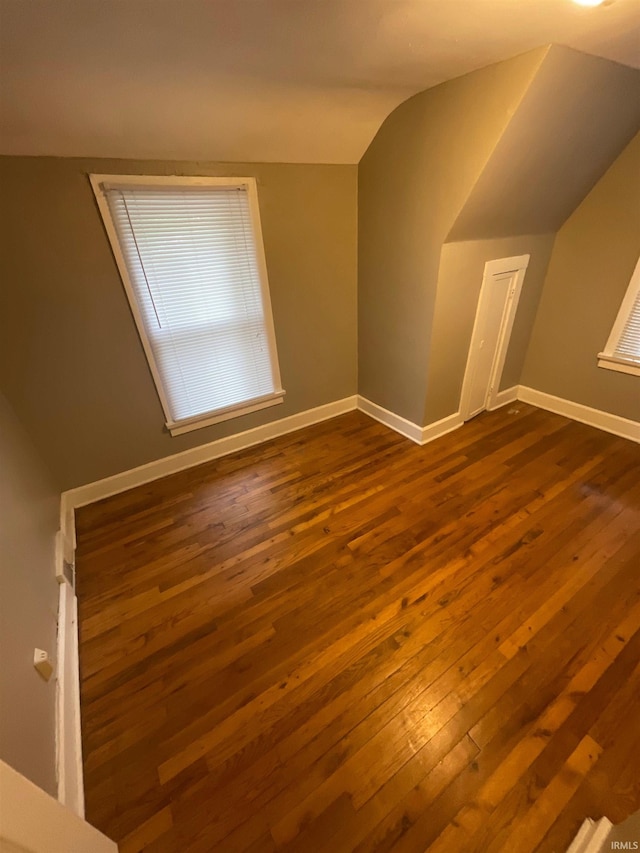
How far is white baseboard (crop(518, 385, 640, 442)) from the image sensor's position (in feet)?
Result: 8.57

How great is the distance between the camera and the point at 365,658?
4.74 ft

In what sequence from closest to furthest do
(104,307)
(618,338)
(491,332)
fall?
(104,307), (618,338), (491,332)

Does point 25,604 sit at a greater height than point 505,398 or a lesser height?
greater

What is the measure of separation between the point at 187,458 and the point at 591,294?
3106 mm

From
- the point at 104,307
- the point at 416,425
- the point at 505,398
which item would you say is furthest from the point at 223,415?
the point at 505,398

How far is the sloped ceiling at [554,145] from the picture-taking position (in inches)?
59.4

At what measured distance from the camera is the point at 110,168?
1.75 m

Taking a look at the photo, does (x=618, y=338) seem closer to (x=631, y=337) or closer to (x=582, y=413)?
(x=631, y=337)

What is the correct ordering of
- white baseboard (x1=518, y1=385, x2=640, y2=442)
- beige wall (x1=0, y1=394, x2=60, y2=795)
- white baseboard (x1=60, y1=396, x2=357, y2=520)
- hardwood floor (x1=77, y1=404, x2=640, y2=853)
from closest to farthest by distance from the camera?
beige wall (x1=0, y1=394, x2=60, y2=795) < hardwood floor (x1=77, y1=404, x2=640, y2=853) < white baseboard (x1=60, y1=396, x2=357, y2=520) < white baseboard (x1=518, y1=385, x2=640, y2=442)

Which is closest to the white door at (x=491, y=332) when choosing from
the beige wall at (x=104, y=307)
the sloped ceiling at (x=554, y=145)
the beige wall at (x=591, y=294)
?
the sloped ceiling at (x=554, y=145)

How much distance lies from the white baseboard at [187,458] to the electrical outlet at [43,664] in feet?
2.97

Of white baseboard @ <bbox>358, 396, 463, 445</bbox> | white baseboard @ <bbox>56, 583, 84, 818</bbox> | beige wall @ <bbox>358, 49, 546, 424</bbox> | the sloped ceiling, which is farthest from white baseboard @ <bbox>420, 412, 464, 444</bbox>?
white baseboard @ <bbox>56, 583, 84, 818</bbox>

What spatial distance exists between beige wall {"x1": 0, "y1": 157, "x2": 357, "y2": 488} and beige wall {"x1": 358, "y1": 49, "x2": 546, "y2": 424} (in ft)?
0.64

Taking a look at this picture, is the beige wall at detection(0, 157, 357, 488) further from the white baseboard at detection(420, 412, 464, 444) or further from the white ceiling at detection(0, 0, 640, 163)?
the white baseboard at detection(420, 412, 464, 444)
